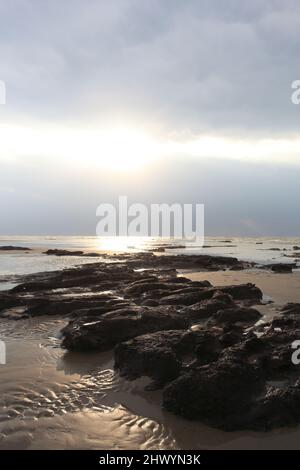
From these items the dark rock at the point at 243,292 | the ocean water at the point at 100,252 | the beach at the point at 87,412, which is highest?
the dark rock at the point at 243,292

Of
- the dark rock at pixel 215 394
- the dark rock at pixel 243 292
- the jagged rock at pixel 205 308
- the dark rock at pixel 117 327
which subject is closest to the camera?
the dark rock at pixel 215 394

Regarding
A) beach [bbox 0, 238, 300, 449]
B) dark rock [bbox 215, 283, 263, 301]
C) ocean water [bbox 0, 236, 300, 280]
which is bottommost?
ocean water [bbox 0, 236, 300, 280]

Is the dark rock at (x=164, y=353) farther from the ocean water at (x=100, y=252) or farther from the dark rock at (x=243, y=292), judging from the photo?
the ocean water at (x=100, y=252)

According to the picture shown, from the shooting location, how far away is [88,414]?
21.2ft

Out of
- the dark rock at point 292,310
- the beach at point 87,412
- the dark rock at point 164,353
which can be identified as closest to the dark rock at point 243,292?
the dark rock at point 292,310

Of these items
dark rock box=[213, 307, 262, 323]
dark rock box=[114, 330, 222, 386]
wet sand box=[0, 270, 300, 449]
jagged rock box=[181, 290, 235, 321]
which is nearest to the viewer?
wet sand box=[0, 270, 300, 449]

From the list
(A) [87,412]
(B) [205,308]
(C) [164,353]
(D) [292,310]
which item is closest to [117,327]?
(C) [164,353]

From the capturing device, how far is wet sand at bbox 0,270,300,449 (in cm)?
564

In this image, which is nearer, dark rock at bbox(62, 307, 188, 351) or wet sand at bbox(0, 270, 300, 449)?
wet sand at bbox(0, 270, 300, 449)

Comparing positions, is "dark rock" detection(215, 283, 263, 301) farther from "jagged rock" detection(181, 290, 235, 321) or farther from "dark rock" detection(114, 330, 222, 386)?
"dark rock" detection(114, 330, 222, 386)

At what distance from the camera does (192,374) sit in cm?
669

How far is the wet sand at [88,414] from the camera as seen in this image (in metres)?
5.64

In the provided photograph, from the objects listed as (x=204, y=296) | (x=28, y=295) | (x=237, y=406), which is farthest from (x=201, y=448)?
(x=28, y=295)

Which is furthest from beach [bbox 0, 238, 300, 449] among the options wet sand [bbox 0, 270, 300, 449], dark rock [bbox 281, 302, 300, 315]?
dark rock [bbox 281, 302, 300, 315]
